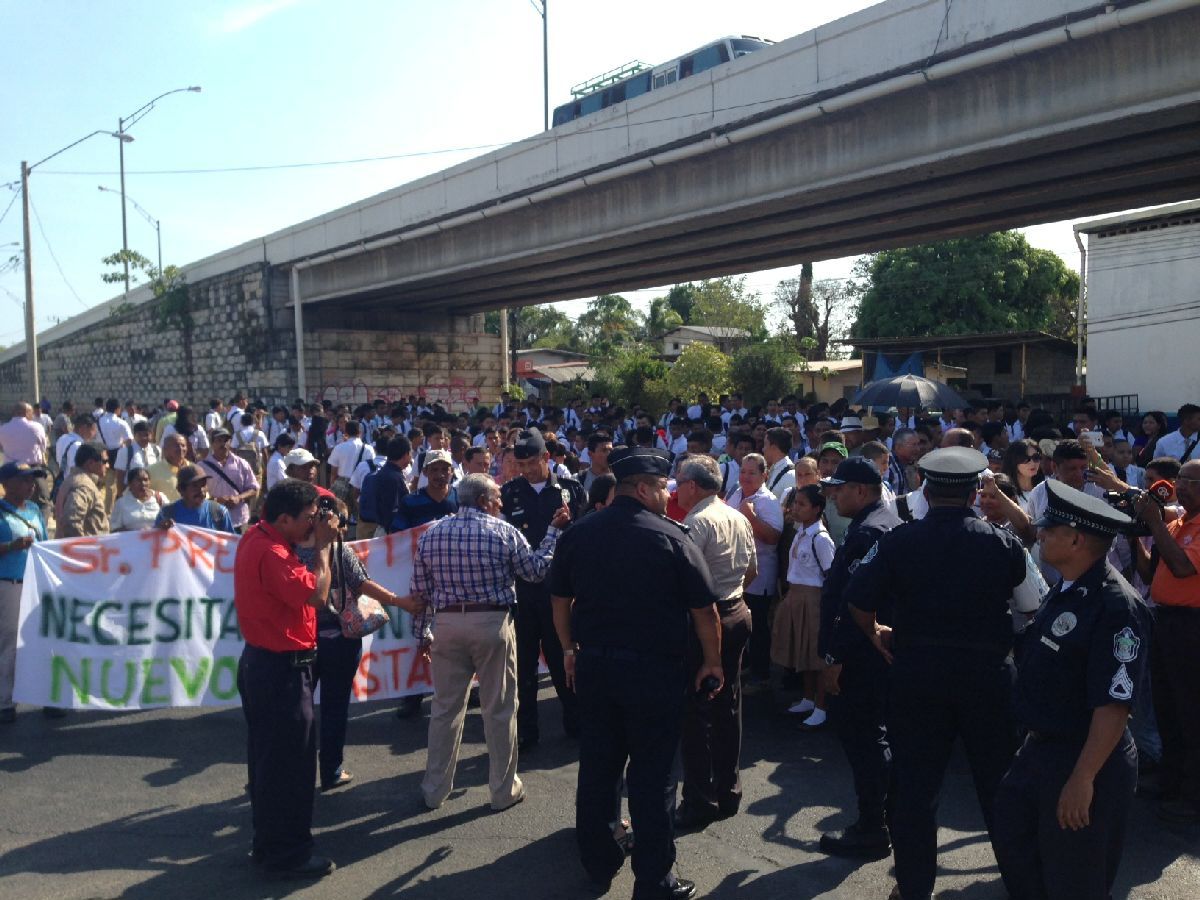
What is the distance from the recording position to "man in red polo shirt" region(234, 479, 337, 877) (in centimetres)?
444

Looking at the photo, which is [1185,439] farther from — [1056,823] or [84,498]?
[84,498]

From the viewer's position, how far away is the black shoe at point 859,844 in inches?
183

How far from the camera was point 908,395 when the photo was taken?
15.7 m

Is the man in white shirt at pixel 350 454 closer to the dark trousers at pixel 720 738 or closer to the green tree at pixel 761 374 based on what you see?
the dark trousers at pixel 720 738

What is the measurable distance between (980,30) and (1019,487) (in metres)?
6.96

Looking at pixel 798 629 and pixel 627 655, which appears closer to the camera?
pixel 627 655

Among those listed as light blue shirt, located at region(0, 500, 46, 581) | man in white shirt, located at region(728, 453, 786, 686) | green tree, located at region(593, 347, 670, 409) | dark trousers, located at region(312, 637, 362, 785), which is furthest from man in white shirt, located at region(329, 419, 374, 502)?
green tree, located at region(593, 347, 670, 409)

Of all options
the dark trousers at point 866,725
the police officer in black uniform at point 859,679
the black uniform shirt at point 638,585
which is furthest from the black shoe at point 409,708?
the dark trousers at point 866,725

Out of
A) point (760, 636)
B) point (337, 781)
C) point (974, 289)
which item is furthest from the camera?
point (974, 289)

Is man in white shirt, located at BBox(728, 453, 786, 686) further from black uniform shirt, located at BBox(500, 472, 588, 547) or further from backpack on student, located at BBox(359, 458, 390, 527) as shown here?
backpack on student, located at BBox(359, 458, 390, 527)

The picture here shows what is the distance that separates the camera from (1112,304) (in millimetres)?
29922

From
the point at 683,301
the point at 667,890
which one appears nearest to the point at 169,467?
the point at 667,890

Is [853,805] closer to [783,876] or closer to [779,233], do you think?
[783,876]

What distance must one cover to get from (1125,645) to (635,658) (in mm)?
1886
